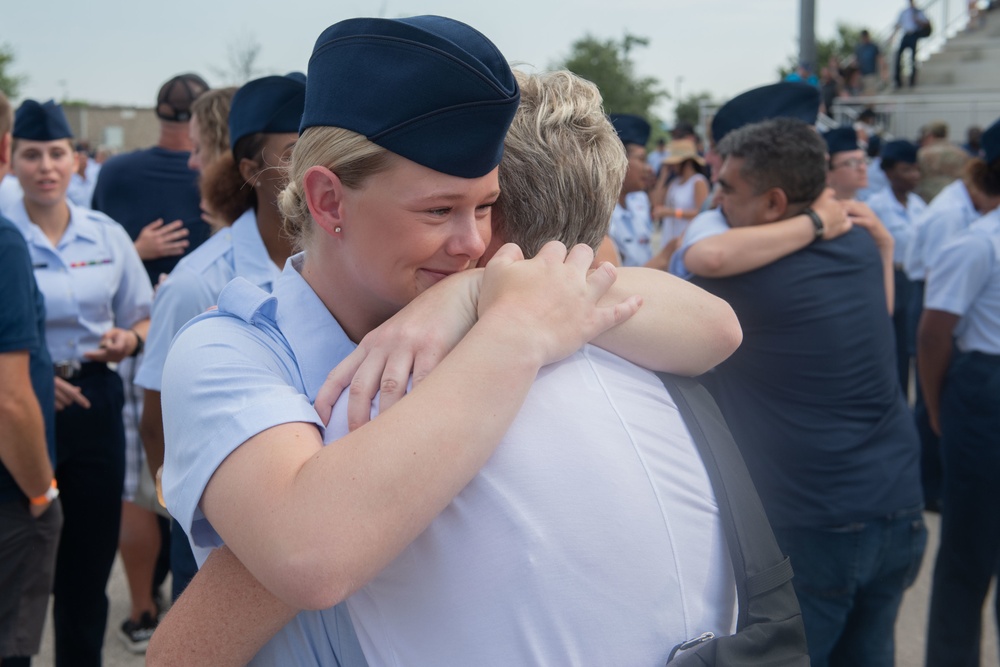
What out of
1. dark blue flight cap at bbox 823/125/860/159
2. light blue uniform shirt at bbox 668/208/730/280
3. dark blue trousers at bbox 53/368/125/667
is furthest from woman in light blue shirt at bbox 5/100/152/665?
dark blue flight cap at bbox 823/125/860/159

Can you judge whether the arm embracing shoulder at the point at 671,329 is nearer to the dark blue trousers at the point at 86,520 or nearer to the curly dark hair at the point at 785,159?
the curly dark hair at the point at 785,159

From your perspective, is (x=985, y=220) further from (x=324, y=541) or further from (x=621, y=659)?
(x=324, y=541)

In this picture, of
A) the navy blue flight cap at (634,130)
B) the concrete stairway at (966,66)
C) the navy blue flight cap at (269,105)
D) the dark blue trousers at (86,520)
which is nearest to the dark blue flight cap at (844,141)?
the navy blue flight cap at (634,130)

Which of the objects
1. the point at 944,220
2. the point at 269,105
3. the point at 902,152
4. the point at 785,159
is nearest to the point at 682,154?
the point at 902,152

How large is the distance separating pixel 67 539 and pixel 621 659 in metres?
3.02

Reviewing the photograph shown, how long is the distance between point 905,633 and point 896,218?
4695mm

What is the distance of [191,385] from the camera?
3.83ft

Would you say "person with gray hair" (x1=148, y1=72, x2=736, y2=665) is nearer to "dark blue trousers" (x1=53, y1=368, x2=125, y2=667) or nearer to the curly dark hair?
the curly dark hair

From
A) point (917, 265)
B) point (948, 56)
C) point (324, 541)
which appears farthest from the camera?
point (948, 56)

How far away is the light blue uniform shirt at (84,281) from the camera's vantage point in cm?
368

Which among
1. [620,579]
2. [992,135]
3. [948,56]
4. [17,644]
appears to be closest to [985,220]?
[992,135]

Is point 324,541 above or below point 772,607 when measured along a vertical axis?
above

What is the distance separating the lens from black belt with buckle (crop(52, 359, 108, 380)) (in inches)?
144

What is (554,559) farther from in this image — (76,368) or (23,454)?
(76,368)
